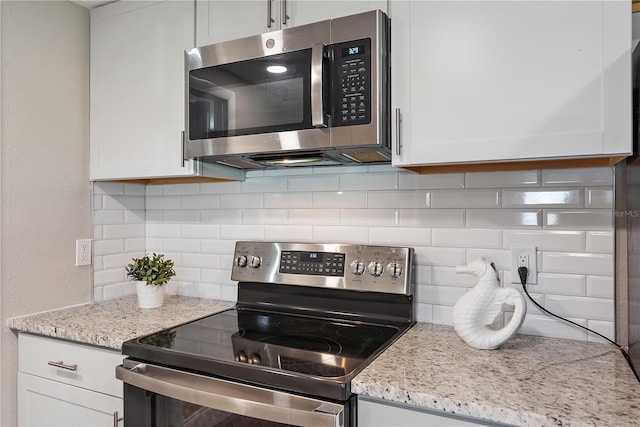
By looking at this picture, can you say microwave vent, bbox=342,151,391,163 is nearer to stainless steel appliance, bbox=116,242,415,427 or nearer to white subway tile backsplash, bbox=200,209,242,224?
stainless steel appliance, bbox=116,242,415,427

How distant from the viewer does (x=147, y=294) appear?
174 centimetres

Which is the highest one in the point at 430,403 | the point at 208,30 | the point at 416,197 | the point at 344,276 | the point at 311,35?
the point at 208,30

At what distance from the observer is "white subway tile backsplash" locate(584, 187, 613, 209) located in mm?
1290

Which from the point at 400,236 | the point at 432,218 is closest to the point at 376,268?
the point at 400,236

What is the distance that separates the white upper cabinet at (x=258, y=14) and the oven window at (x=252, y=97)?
140 mm

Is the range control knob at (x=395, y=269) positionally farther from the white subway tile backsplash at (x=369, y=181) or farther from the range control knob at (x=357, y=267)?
the white subway tile backsplash at (x=369, y=181)

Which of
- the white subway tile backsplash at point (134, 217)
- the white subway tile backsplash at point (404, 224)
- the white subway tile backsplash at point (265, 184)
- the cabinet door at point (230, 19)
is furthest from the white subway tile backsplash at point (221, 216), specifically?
the cabinet door at point (230, 19)

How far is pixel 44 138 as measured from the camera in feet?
5.49

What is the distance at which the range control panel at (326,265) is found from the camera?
1.47 meters

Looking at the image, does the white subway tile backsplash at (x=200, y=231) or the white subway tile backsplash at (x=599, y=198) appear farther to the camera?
the white subway tile backsplash at (x=200, y=231)

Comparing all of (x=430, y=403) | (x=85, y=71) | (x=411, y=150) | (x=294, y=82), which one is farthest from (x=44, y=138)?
(x=430, y=403)

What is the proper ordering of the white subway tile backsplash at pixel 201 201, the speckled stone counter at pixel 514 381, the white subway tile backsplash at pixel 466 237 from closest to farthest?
the speckled stone counter at pixel 514 381, the white subway tile backsplash at pixel 466 237, the white subway tile backsplash at pixel 201 201

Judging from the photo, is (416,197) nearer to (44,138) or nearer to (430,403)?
(430,403)

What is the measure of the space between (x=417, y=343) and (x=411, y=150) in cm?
59
